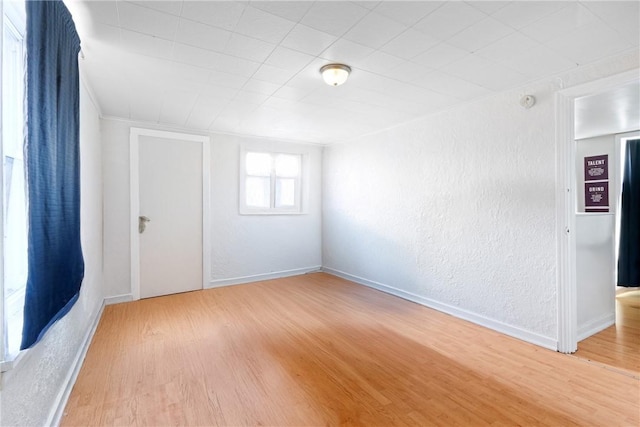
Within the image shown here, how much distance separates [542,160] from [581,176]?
10.4ft

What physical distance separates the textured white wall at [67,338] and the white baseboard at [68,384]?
0.02 metres

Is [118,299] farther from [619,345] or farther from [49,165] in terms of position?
[619,345]

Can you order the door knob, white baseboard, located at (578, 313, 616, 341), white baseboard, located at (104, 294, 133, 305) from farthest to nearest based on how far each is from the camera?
the door knob
white baseboard, located at (104, 294, 133, 305)
white baseboard, located at (578, 313, 616, 341)

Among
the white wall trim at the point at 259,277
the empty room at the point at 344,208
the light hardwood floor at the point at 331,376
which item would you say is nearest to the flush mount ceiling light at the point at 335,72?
the empty room at the point at 344,208

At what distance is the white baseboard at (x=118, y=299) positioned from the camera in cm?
372

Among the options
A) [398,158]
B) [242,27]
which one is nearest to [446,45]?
[242,27]

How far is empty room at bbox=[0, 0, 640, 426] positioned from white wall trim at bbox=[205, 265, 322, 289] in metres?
0.03

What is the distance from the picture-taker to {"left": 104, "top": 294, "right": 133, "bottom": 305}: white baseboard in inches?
146

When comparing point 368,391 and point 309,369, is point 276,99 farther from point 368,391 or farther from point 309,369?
point 368,391

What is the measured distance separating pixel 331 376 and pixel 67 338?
1844 mm

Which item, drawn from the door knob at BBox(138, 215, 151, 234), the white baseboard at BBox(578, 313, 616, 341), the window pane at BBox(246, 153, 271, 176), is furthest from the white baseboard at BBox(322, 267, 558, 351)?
the door knob at BBox(138, 215, 151, 234)

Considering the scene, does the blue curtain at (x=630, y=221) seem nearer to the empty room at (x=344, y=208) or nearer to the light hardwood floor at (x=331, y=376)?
the empty room at (x=344, y=208)

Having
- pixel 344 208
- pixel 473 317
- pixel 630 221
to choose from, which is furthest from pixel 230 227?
pixel 630 221

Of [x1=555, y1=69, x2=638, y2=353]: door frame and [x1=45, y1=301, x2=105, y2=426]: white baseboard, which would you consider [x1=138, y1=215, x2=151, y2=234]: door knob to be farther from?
[x1=555, y1=69, x2=638, y2=353]: door frame
